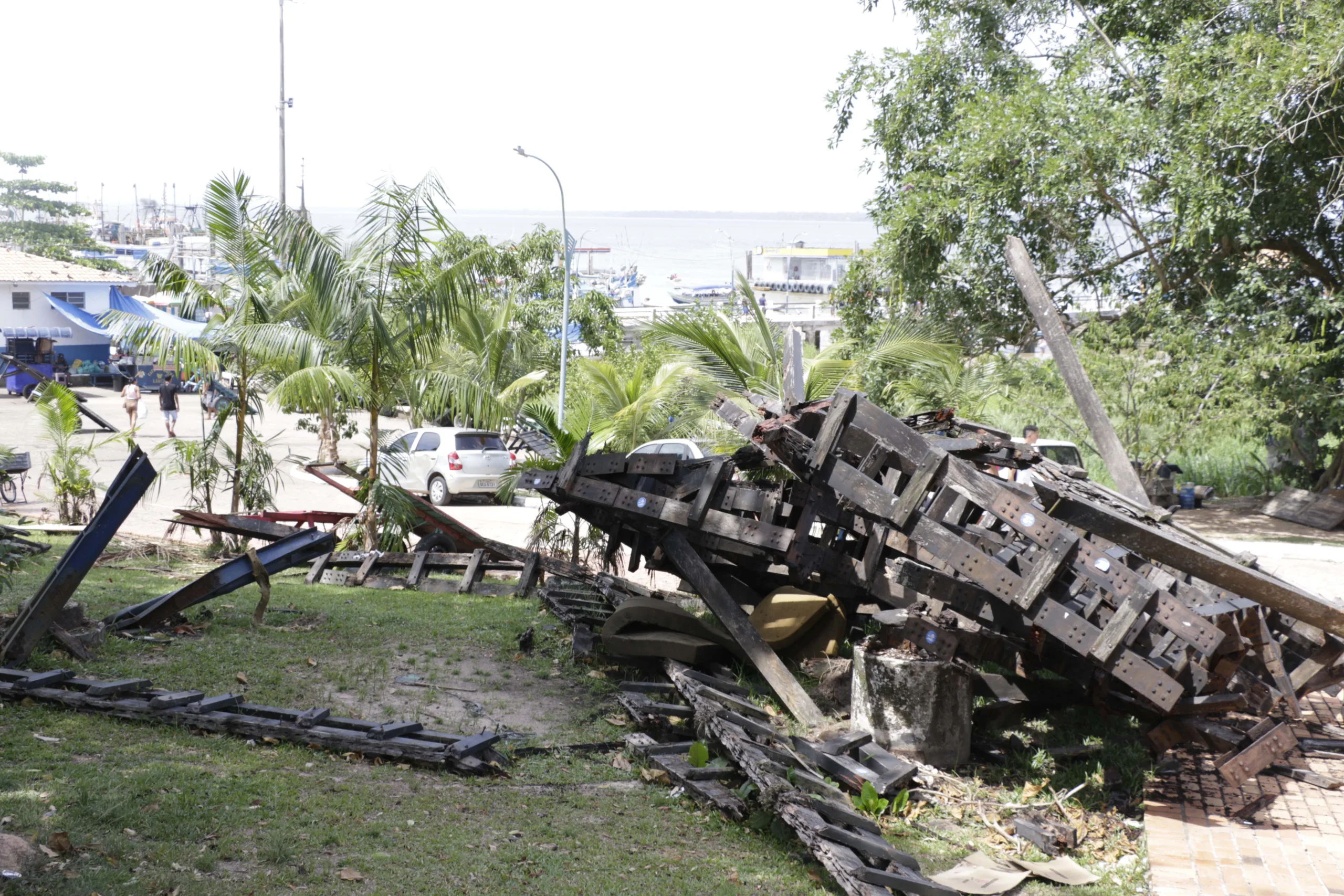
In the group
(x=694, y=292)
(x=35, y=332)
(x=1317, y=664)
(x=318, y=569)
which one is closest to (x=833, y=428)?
(x=1317, y=664)

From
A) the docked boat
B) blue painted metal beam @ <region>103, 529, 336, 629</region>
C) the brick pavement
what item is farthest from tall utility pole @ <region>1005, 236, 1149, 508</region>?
the docked boat

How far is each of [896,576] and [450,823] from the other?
4.13 meters

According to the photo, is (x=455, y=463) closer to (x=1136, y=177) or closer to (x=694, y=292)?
(x=1136, y=177)

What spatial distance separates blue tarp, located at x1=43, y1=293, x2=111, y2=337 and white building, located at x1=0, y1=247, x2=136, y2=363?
32mm

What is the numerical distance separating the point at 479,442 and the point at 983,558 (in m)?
17.1

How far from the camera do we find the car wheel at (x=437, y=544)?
1471cm

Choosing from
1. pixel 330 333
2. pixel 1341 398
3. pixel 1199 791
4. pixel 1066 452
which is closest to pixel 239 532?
pixel 330 333

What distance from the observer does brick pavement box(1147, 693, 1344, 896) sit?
589 cm

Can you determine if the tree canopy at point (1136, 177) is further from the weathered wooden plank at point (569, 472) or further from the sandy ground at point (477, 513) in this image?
the weathered wooden plank at point (569, 472)

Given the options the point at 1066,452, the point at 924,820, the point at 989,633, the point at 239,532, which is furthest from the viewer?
the point at 1066,452

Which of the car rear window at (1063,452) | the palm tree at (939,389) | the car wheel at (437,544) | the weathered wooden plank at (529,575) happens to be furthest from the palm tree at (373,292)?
the car rear window at (1063,452)

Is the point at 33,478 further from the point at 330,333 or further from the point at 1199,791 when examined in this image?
the point at 1199,791

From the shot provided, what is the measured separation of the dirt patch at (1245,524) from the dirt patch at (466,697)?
13.4 metres

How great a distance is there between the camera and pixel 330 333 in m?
14.6
